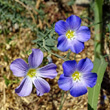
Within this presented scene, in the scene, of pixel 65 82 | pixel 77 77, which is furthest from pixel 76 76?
pixel 65 82

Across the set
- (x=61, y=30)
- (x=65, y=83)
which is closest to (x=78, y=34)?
(x=61, y=30)

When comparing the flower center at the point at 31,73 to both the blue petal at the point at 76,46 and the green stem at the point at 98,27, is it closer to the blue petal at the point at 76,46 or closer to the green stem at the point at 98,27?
the blue petal at the point at 76,46

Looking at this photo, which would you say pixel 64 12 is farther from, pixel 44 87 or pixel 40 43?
pixel 44 87

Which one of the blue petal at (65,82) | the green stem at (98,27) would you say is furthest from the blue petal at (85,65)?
the green stem at (98,27)

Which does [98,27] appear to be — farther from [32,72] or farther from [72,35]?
[32,72]

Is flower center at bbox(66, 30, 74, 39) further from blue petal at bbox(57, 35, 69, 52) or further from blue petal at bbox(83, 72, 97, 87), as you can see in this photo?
blue petal at bbox(83, 72, 97, 87)

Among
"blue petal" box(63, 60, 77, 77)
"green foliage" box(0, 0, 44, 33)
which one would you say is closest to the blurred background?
"green foliage" box(0, 0, 44, 33)

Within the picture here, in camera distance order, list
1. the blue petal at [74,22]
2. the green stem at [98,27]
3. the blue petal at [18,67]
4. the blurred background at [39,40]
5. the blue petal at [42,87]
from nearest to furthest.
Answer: the blue petal at [18,67] < the blue petal at [42,87] < the blue petal at [74,22] < the blurred background at [39,40] < the green stem at [98,27]
